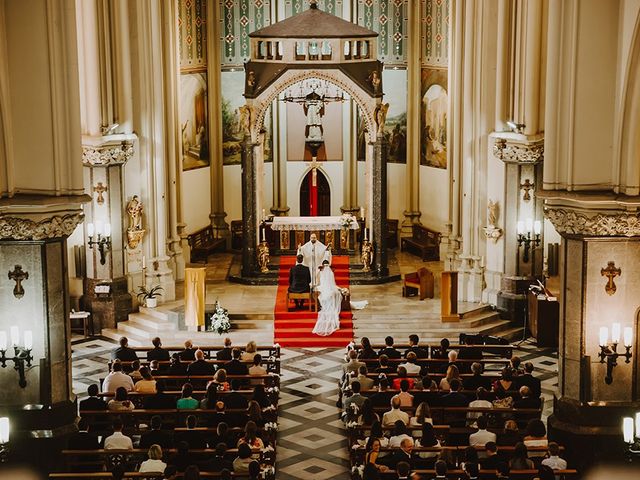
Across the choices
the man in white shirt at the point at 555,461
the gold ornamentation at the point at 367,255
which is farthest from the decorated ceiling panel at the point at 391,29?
the man in white shirt at the point at 555,461

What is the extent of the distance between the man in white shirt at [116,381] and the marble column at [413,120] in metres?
17.1

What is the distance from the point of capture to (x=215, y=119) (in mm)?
36938

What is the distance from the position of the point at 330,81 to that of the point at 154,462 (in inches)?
652

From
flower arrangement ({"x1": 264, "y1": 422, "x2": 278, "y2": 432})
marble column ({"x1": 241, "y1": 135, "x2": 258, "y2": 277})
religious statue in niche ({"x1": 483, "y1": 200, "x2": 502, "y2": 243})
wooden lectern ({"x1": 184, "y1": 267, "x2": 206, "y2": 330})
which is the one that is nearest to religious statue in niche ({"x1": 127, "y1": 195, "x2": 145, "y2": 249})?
wooden lectern ({"x1": 184, "y1": 267, "x2": 206, "y2": 330})

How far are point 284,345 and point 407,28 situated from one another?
1301cm

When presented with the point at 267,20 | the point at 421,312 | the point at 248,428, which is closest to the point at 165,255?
the point at 421,312

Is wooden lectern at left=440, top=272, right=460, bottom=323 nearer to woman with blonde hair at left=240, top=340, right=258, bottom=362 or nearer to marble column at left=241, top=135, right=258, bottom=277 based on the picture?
marble column at left=241, top=135, right=258, bottom=277

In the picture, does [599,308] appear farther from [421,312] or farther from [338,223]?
[338,223]

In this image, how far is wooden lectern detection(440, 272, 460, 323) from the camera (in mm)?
28250

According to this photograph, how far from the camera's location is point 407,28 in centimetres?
3703

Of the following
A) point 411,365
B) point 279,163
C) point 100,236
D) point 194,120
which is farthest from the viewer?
point 279,163

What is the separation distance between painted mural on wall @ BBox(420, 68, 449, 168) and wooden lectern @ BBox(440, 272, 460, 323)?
7.83m

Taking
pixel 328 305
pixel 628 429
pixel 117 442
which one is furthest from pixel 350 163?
pixel 628 429

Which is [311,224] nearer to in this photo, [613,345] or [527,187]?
[527,187]
